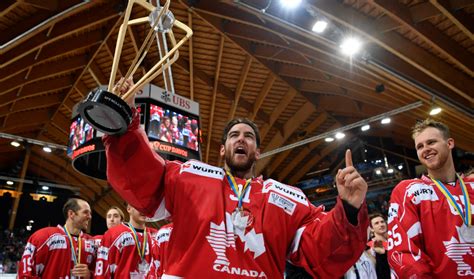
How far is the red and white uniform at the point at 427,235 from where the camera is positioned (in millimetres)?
2476

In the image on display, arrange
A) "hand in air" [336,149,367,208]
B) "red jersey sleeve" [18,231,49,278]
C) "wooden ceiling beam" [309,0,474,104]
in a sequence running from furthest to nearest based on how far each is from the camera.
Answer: "wooden ceiling beam" [309,0,474,104]
"red jersey sleeve" [18,231,49,278]
"hand in air" [336,149,367,208]

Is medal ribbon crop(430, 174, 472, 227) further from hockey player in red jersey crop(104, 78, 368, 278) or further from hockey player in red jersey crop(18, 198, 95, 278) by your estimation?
hockey player in red jersey crop(18, 198, 95, 278)

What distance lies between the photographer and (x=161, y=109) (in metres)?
7.27

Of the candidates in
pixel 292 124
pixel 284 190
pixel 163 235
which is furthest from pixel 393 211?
pixel 292 124

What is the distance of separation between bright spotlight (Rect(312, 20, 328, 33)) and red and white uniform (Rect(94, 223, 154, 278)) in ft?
14.7

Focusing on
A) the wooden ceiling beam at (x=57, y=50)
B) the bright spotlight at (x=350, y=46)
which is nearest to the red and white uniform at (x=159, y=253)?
the bright spotlight at (x=350, y=46)

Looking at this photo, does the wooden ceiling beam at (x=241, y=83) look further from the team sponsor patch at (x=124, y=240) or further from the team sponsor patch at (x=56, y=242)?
the team sponsor patch at (x=56, y=242)

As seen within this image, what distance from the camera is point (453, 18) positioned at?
21.9 ft

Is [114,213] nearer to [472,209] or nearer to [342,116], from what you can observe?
[472,209]

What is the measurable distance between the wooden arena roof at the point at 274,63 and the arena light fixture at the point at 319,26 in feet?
0.34

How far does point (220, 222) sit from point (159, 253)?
3.33 m

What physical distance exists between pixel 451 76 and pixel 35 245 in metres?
7.53

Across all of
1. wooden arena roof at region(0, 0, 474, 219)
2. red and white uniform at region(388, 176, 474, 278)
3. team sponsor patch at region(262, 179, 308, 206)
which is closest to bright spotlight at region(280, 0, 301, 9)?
wooden arena roof at region(0, 0, 474, 219)

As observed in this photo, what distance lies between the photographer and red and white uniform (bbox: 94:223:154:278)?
4.85 m
